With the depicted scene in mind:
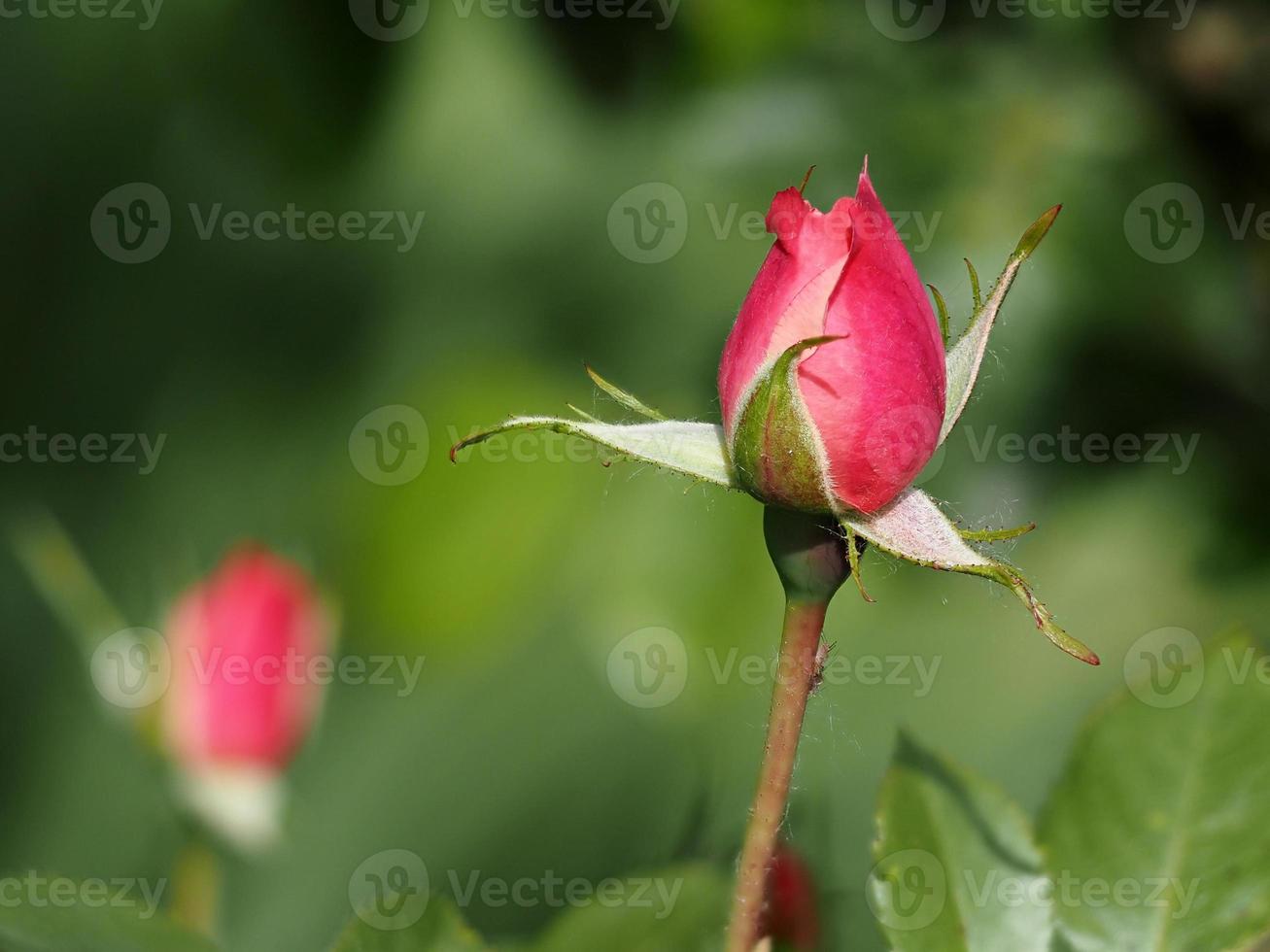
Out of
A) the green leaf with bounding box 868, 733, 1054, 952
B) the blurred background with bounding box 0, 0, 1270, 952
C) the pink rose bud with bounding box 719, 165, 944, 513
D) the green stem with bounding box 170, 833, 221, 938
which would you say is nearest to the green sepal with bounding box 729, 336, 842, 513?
the pink rose bud with bounding box 719, 165, 944, 513

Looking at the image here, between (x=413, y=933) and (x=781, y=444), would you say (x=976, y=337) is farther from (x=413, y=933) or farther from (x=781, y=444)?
(x=413, y=933)

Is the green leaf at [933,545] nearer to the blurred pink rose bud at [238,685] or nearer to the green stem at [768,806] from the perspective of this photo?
the green stem at [768,806]

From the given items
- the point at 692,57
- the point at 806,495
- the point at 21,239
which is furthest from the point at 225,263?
the point at 806,495

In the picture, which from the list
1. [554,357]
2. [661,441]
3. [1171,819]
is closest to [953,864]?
[1171,819]

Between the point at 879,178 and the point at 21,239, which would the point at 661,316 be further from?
the point at 21,239

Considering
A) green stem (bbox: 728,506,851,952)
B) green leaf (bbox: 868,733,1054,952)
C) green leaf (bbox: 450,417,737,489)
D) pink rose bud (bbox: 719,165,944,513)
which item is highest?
pink rose bud (bbox: 719,165,944,513)

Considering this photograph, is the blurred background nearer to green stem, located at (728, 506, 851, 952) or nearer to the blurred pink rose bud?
the blurred pink rose bud
